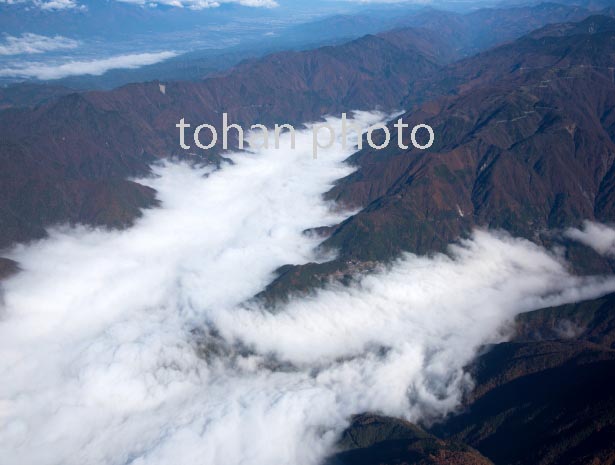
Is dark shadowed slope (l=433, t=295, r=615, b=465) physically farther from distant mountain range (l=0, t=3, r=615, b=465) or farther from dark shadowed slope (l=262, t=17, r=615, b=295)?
dark shadowed slope (l=262, t=17, r=615, b=295)

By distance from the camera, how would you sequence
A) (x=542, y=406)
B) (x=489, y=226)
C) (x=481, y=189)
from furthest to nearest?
(x=481, y=189) < (x=489, y=226) < (x=542, y=406)

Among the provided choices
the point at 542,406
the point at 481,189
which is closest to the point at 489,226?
the point at 481,189

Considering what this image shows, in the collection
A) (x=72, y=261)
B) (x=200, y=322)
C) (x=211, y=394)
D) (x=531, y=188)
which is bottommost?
(x=211, y=394)

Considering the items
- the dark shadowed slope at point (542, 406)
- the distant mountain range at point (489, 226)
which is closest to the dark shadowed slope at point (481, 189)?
the distant mountain range at point (489, 226)

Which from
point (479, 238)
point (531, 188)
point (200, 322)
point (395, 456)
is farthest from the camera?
point (531, 188)

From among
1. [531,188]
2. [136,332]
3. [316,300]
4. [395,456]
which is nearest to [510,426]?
[395,456]

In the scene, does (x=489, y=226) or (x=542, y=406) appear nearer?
(x=542, y=406)

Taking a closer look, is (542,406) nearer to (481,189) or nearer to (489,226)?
(489,226)

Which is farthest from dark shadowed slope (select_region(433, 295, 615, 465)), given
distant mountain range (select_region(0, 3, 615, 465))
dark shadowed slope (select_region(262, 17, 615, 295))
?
dark shadowed slope (select_region(262, 17, 615, 295))

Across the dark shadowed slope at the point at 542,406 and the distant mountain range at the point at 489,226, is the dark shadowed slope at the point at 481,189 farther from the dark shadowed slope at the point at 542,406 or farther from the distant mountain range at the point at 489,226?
the dark shadowed slope at the point at 542,406

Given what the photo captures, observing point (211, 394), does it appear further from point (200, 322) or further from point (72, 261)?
point (72, 261)

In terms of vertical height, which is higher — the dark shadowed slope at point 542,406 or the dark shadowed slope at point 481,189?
the dark shadowed slope at point 481,189
